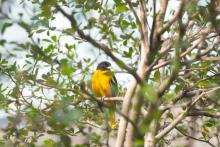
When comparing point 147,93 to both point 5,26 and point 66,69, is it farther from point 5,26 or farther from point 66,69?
point 5,26

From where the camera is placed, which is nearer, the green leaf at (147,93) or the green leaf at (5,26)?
the green leaf at (147,93)

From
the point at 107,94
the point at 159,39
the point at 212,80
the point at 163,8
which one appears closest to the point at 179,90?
the point at 212,80

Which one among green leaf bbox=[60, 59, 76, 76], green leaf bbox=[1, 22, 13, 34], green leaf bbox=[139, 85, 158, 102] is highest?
green leaf bbox=[1, 22, 13, 34]

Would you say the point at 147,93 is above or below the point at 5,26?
below

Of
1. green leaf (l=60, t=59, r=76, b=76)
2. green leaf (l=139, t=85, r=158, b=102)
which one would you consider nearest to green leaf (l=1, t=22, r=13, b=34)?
green leaf (l=60, t=59, r=76, b=76)

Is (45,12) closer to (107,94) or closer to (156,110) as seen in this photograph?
(156,110)

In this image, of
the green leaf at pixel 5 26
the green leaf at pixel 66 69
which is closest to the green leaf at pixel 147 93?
the green leaf at pixel 66 69

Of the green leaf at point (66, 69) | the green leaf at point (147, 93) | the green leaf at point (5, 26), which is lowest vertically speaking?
the green leaf at point (147, 93)

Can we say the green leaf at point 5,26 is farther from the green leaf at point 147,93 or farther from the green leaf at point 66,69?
the green leaf at point 147,93

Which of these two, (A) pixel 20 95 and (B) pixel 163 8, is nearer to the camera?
(B) pixel 163 8

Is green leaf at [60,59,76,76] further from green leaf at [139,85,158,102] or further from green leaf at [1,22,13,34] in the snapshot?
green leaf at [139,85,158,102]

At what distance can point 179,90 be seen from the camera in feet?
9.70

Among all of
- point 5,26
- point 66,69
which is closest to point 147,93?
point 66,69

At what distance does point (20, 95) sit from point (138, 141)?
2061mm
